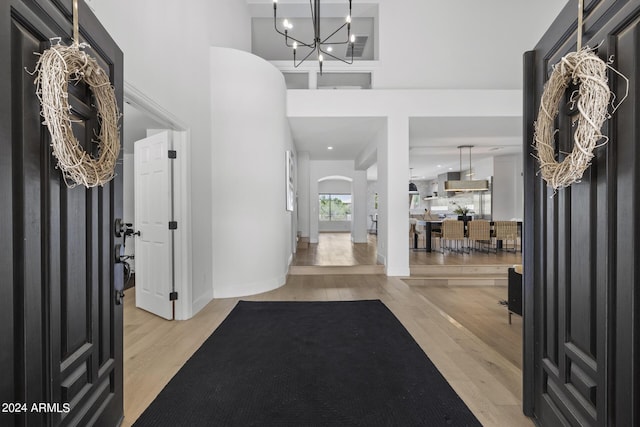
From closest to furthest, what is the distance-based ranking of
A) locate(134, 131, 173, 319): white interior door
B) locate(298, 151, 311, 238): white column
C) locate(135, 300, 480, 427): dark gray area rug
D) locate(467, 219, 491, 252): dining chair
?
locate(135, 300, 480, 427): dark gray area rug
locate(134, 131, 173, 319): white interior door
locate(467, 219, 491, 252): dining chair
locate(298, 151, 311, 238): white column

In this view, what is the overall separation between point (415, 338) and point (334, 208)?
1226 cm

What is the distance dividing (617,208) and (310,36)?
25.0 ft

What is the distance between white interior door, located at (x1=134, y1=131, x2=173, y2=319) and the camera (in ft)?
10.3

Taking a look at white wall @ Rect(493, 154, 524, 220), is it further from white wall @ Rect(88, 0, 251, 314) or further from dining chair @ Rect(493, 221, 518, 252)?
white wall @ Rect(88, 0, 251, 314)

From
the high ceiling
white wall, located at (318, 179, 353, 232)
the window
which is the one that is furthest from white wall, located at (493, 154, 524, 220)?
the window

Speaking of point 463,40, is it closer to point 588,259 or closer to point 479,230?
point 479,230

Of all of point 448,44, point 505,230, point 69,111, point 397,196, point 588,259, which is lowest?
point 505,230

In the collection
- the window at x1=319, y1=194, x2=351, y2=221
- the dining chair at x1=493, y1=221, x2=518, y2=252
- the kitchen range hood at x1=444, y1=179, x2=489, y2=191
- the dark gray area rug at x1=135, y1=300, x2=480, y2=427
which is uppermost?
the kitchen range hood at x1=444, y1=179, x2=489, y2=191

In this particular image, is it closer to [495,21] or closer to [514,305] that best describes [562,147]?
[514,305]

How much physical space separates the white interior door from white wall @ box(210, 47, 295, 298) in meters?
0.76

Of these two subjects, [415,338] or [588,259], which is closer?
[588,259]

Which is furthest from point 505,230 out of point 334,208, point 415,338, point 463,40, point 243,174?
point 334,208

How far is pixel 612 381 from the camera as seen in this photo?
3.26 ft

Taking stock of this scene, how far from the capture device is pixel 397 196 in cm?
509
